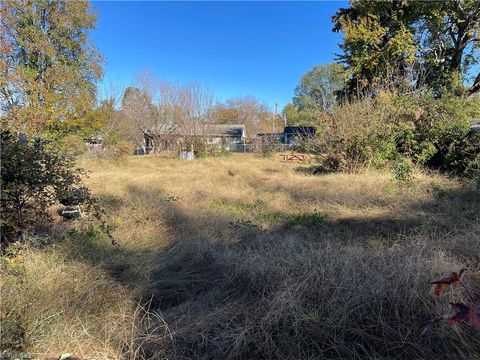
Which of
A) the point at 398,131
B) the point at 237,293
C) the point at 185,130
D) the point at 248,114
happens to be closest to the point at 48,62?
the point at 185,130

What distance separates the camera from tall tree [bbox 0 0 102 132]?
1655 centimetres

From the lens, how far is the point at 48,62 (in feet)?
61.4

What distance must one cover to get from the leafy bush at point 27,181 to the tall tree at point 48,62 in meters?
13.4

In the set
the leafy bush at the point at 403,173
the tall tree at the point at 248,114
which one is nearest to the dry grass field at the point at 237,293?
the leafy bush at the point at 403,173

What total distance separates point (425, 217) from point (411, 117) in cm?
735

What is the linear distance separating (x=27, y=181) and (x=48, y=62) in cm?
1834

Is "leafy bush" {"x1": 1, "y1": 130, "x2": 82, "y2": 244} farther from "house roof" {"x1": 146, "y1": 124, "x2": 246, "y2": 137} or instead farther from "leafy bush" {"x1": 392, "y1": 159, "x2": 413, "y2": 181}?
"house roof" {"x1": 146, "y1": 124, "x2": 246, "y2": 137}

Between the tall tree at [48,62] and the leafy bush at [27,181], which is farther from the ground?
the tall tree at [48,62]

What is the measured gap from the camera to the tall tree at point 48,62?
54.3 ft

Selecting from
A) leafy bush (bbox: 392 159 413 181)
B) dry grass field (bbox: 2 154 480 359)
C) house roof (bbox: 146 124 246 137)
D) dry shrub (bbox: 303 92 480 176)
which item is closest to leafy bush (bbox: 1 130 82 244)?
dry grass field (bbox: 2 154 480 359)

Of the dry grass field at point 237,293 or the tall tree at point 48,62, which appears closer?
the dry grass field at point 237,293

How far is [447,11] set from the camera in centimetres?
1622

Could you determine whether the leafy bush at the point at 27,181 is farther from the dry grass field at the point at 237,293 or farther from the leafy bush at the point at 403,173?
the leafy bush at the point at 403,173

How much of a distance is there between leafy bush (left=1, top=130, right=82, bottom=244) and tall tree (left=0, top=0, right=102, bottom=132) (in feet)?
43.8
